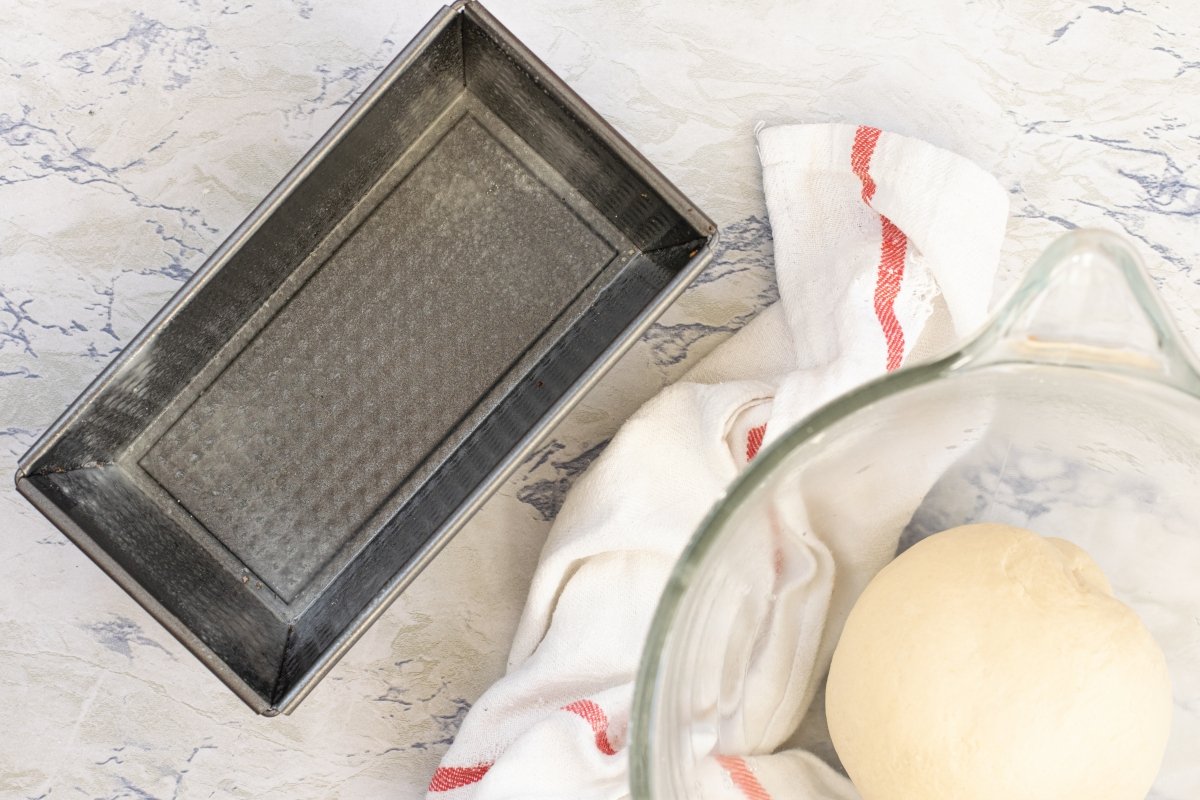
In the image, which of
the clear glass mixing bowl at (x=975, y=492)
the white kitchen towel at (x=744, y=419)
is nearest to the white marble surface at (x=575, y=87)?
the white kitchen towel at (x=744, y=419)

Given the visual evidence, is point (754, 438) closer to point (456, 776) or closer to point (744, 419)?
point (744, 419)

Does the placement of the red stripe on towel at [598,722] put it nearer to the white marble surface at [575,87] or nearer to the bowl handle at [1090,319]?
the white marble surface at [575,87]

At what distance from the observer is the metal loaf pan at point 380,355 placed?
53 cm

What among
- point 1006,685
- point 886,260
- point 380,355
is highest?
point 380,355

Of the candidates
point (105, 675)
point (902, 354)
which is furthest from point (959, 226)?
point (105, 675)

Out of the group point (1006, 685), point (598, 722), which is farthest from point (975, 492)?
point (598, 722)

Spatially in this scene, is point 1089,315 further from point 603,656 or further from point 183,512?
point 183,512

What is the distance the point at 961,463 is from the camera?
47 cm

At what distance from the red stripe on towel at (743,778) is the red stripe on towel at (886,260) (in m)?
0.18

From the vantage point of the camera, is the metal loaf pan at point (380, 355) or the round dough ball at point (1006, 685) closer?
the round dough ball at point (1006, 685)

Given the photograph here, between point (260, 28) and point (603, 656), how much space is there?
34 centimetres

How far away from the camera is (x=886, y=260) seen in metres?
0.52

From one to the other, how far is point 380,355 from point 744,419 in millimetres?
177

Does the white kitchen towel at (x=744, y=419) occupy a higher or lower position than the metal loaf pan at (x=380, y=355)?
lower
